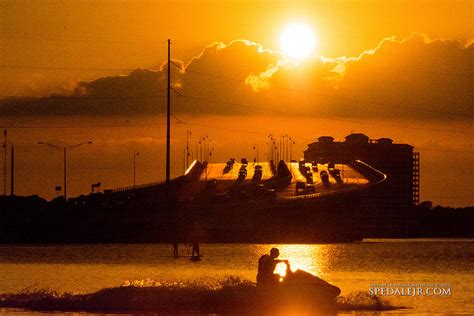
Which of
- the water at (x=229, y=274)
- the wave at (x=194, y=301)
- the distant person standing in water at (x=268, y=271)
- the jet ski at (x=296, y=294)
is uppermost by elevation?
A: the distant person standing in water at (x=268, y=271)

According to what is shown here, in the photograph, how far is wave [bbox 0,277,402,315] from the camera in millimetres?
49781

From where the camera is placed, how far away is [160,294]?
56625 millimetres

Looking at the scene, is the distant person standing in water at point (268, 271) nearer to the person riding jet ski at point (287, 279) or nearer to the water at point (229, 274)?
the person riding jet ski at point (287, 279)

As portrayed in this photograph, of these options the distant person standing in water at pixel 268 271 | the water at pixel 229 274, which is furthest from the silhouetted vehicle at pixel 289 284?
the water at pixel 229 274

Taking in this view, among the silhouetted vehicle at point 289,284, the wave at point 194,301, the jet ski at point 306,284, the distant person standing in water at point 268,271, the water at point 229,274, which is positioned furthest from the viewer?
the water at point 229,274

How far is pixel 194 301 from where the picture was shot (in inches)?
2176

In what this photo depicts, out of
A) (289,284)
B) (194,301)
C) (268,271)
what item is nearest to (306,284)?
(289,284)

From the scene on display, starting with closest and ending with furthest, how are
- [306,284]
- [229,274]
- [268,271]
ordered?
[268,271], [306,284], [229,274]

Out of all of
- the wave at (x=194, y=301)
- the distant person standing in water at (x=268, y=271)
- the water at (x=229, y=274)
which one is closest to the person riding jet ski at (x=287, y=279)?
the distant person standing in water at (x=268, y=271)

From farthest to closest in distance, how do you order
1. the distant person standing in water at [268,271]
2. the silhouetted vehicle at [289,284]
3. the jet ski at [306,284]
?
the jet ski at [306,284], the silhouetted vehicle at [289,284], the distant person standing in water at [268,271]

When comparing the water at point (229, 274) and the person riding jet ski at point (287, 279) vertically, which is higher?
the person riding jet ski at point (287, 279)

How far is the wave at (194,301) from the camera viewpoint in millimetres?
49781

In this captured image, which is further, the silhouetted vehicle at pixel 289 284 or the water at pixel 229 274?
the water at pixel 229 274

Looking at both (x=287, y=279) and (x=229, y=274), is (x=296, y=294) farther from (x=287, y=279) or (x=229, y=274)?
(x=229, y=274)
